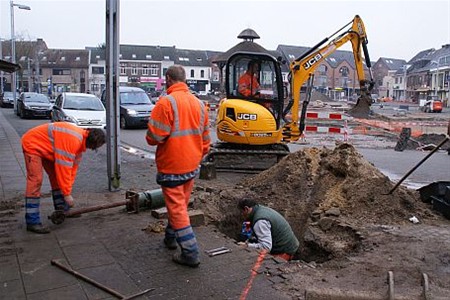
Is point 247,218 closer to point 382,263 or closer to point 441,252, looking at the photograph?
point 382,263

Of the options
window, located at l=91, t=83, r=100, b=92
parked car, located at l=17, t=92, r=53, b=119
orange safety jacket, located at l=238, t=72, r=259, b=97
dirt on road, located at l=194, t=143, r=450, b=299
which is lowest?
dirt on road, located at l=194, t=143, r=450, b=299

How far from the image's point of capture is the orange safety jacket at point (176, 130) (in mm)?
4566

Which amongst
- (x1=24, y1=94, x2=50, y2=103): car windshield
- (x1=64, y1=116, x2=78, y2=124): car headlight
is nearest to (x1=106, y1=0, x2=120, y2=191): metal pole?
(x1=64, y1=116, x2=78, y2=124): car headlight

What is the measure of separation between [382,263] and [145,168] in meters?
6.79

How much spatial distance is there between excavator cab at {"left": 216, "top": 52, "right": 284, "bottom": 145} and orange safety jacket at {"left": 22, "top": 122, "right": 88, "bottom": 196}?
5.55m

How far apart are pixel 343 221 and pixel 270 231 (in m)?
1.35

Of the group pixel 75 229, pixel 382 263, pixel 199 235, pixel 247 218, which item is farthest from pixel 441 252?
pixel 75 229

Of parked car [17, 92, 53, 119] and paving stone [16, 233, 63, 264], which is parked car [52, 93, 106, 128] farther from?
paving stone [16, 233, 63, 264]

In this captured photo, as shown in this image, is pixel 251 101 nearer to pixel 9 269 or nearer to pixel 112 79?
pixel 112 79

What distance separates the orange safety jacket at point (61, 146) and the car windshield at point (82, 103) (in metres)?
12.6

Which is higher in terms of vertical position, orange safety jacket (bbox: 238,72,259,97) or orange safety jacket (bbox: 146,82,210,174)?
orange safety jacket (bbox: 238,72,259,97)

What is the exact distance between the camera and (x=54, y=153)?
5.51 m

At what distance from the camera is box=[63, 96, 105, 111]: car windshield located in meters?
17.8

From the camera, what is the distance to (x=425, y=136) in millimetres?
19469
